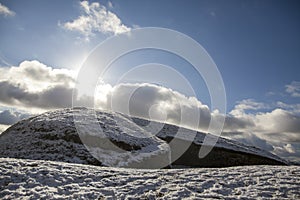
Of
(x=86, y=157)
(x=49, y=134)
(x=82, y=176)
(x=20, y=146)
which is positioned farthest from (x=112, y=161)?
(x=82, y=176)

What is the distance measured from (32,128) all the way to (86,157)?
→ 6895 mm

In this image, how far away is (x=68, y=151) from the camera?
706 inches

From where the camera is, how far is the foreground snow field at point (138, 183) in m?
6.98

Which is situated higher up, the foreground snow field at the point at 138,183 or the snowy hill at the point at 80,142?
the snowy hill at the point at 80,142

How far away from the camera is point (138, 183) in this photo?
7.78 metres

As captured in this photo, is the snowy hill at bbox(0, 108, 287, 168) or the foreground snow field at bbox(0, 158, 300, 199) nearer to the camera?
the foreground snow field at bbox(0, 158, 300, 199)

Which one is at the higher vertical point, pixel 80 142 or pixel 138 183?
pixel 80 142

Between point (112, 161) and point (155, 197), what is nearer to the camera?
point (155, 197)

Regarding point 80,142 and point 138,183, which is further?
point 80,142

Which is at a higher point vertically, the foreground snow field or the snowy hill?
the snowy hill

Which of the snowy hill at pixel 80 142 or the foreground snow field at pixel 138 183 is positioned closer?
the foreground snow field at pixel 138 183

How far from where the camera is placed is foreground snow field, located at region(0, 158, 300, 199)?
22.9 ft

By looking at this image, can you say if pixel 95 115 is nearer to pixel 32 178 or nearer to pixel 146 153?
pixel 146 153

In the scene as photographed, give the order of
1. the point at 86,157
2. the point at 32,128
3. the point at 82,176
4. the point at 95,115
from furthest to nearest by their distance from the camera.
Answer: the point at 95,115 < the point at 32,128 < the point at 86,157 < the point at 82,176
